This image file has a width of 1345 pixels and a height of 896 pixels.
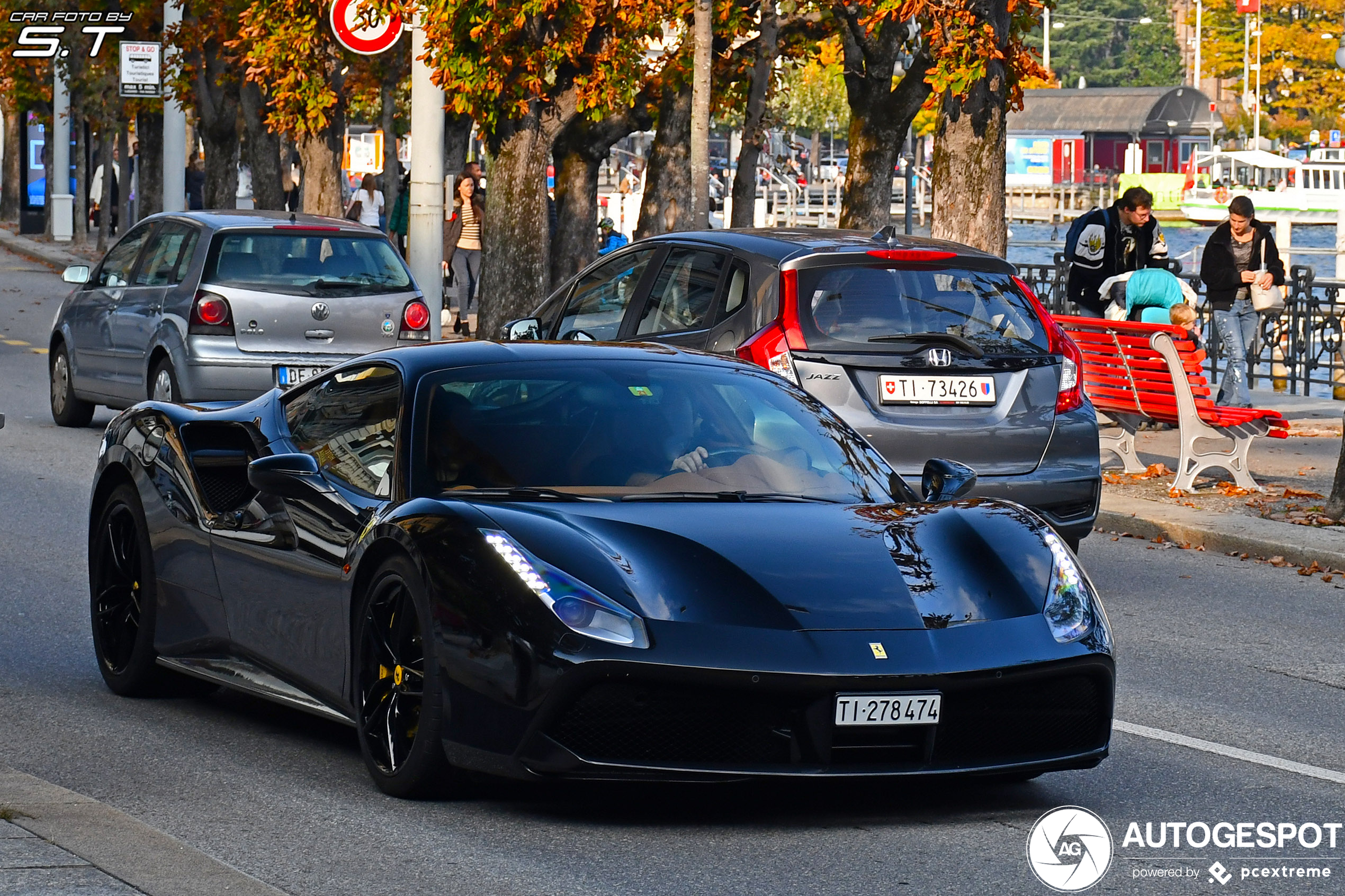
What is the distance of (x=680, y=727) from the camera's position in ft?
18.3

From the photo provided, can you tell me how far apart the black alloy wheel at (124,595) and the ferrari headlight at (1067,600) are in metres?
3.12

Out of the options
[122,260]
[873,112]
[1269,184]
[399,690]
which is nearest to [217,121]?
[873,112]

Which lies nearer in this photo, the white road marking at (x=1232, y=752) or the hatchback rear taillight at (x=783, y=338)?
the white road marking at (x=1232, y=752)

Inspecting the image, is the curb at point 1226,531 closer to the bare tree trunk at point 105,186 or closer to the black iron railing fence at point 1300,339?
the black iron railing fence at point 1300,339

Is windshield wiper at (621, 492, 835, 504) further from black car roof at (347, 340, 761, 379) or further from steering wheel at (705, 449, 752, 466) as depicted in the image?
black car roof at (347, 340, 761, 379)

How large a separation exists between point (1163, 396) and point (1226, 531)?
2197mm

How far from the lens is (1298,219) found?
101m

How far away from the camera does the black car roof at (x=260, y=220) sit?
635 inches

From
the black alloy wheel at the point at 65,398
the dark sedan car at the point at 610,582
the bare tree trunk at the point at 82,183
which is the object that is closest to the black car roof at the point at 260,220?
the black alloy wheel at the point at 65,398

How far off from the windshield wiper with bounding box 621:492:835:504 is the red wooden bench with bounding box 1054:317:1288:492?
7639 millimetres

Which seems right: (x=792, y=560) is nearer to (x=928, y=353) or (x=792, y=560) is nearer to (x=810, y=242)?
(x=928, y=353)

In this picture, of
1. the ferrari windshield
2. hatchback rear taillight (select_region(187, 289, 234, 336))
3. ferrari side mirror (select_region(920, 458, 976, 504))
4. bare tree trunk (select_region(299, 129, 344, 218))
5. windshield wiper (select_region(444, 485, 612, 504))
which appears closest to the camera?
windshield wiper (select_region(444, 485, 612, 504))

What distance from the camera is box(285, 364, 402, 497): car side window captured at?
6.58m

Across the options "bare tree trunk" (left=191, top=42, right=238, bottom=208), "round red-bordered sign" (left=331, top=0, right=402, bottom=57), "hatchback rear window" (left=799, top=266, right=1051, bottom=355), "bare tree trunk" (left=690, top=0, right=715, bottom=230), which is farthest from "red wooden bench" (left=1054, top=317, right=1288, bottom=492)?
"bare tree trunk" (left=191, top=42, right=238, bottom=208)
